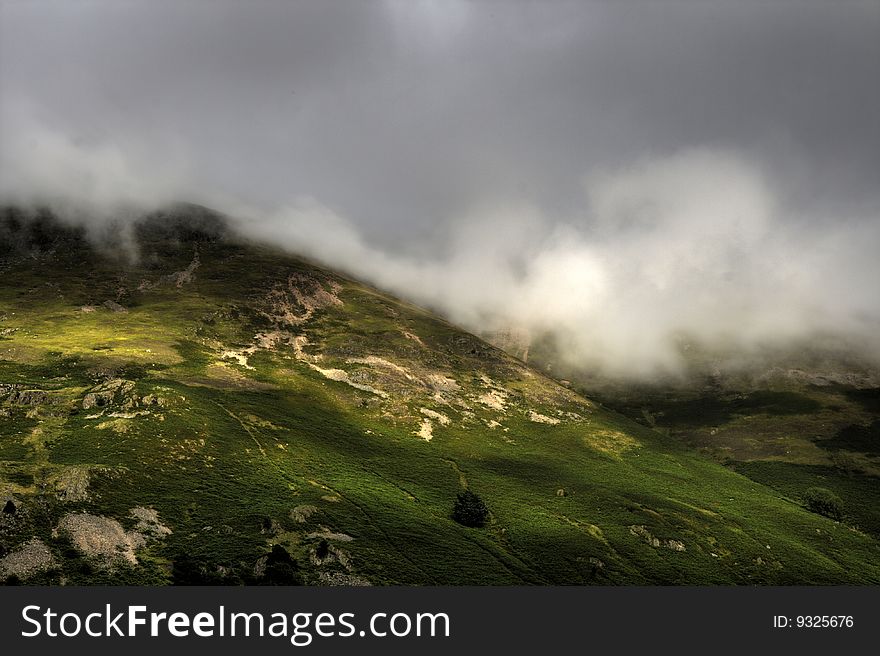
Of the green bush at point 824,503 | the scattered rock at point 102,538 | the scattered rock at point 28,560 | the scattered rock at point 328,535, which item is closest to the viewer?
the scattered rock at point 28,560

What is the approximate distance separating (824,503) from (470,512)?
126 metres

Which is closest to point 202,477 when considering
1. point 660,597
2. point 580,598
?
point 580,598

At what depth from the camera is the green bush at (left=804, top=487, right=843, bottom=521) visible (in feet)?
509

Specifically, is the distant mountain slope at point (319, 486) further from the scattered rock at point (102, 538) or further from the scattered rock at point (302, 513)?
the scattered rock at point (302, 513)

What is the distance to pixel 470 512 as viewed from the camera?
332ft

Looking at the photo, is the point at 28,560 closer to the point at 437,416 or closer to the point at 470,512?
the point at 470,512

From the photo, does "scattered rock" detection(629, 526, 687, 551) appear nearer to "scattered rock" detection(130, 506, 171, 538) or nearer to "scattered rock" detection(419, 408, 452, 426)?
"scattered rock" detection(419, 408, 452, 426)

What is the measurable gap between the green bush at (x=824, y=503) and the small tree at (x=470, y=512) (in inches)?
4701

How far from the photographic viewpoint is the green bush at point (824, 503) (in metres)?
155

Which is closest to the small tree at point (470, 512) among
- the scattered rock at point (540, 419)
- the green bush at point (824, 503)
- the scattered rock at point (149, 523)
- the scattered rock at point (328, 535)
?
the scattered rock at point (328, 535)

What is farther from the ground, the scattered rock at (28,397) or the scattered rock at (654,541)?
the scattered rock at (28,397)

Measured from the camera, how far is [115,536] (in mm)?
66125

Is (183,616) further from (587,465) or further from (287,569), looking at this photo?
(587,465)

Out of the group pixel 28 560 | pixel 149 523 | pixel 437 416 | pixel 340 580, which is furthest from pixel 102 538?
pixel 437 416
